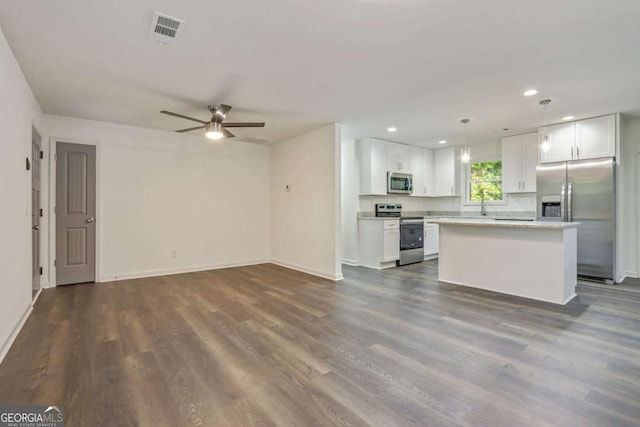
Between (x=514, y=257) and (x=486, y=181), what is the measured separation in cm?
330

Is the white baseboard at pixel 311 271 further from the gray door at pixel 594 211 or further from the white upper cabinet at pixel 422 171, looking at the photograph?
the gray door at pixel 594 211

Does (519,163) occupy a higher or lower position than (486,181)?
higher

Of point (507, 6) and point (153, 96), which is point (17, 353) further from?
point (507, 6)

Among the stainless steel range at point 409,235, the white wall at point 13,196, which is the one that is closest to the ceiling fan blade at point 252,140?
the stainless steel range at point 409,235

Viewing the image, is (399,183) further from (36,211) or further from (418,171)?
(36,211)

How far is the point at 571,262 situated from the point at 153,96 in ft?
18.0

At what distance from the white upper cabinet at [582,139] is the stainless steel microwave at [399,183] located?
237cm

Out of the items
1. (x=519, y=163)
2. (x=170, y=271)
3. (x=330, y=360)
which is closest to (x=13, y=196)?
(x=170, y=271)

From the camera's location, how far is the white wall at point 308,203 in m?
5.05

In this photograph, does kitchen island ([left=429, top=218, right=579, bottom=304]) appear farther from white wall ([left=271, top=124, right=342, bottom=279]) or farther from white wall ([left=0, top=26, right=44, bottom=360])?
white wall ([left=0, top=26, right=44, bottom=360])

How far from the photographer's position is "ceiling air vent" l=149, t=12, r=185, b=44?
2252 mm

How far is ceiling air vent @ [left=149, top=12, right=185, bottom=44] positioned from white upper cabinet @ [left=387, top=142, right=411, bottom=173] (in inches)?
187

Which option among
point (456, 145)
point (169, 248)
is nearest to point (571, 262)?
point (456, 145)

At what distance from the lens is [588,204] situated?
15.8 feet
